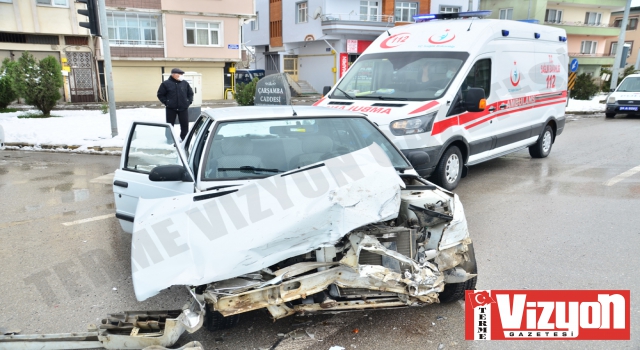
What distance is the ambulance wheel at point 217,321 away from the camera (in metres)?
3.41

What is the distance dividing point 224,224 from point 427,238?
150 centimetres

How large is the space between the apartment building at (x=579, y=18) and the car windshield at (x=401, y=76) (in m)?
36.3

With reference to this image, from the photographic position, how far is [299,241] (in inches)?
123

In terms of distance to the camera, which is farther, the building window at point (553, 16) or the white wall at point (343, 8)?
the building window at point (553, 16)

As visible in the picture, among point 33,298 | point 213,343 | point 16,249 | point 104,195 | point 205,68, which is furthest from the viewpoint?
point 205,68

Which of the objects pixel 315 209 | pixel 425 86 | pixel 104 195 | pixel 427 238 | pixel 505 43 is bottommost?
pixel 104 195

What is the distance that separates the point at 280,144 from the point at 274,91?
8.33m

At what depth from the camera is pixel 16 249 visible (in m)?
5.23

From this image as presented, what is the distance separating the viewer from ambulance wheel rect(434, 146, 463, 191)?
730 centimetres

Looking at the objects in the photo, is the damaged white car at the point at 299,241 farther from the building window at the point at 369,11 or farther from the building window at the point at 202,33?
the building window at the point at 369,11

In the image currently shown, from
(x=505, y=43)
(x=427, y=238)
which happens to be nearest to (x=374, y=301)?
(x=427, y=238)

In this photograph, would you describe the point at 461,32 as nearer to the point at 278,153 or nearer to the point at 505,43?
the point at 505,43


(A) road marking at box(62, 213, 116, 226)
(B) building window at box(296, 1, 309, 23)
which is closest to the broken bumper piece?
(A) road marking at box(62, 213, 116, 226)

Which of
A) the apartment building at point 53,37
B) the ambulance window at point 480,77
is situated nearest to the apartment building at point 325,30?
the apartment building at point 53,37
